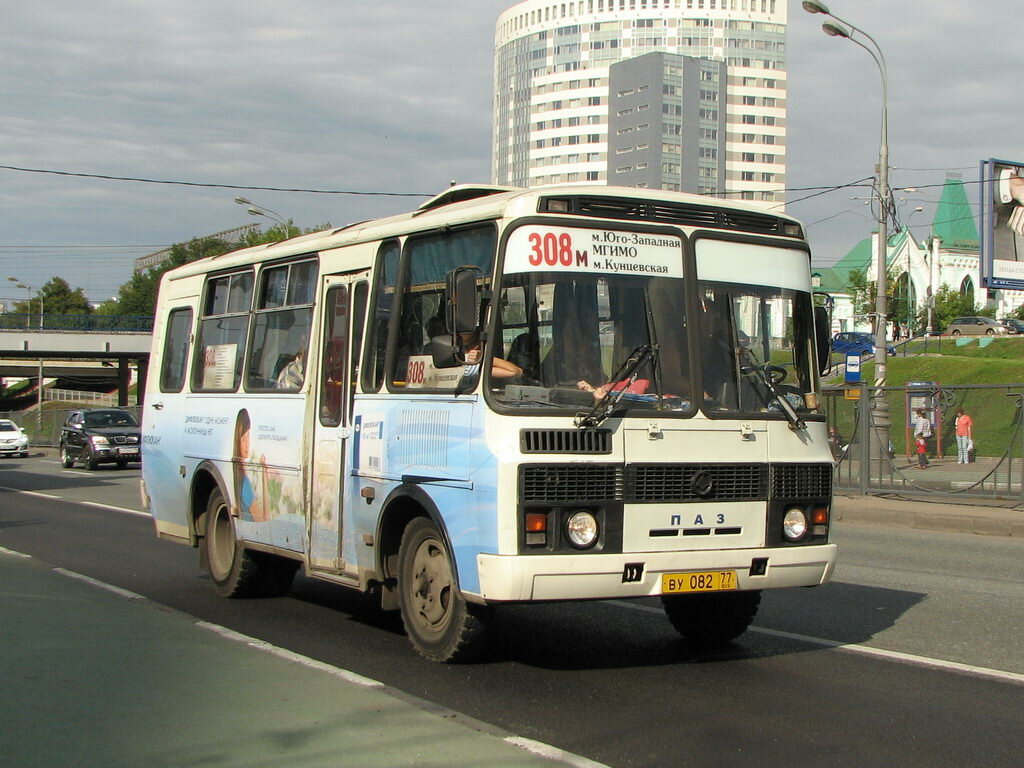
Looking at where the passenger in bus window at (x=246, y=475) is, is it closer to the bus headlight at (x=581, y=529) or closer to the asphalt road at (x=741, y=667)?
the asphalt road at (x=741, y=667)

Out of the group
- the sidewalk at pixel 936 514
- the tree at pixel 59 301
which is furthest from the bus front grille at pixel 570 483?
the tree at pixel 59 301

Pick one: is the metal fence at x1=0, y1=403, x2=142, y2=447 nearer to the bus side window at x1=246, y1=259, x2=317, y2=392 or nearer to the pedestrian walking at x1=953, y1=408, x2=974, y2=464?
the pedestrian walking at x1=953, y1=408, x2=974, y2=464

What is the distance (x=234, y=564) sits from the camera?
396 inches

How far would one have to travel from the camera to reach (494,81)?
182250 mm

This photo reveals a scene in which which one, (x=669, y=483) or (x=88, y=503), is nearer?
(x=669, y=483)

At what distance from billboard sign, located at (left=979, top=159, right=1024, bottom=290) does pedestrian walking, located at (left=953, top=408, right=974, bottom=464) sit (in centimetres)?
2666

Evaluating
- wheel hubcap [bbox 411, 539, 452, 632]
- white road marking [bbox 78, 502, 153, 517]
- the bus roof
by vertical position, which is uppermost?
the bus roof

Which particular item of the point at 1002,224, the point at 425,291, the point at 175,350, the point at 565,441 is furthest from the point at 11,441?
the point at 565,441

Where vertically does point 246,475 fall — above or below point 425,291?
below

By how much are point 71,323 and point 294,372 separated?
67.7 metres

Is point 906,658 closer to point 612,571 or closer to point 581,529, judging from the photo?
point 612,571

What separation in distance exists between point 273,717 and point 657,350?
2.84 metres

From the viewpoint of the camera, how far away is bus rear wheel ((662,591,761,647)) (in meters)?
7.86

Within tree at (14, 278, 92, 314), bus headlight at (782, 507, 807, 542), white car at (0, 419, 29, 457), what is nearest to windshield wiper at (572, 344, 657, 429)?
bus headlight at (782, 507, 807, 542)
